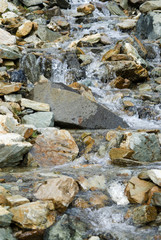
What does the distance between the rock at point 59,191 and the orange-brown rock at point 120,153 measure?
62.6 inches

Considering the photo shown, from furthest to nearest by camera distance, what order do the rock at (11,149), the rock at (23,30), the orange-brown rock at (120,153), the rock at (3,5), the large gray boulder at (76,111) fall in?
1. the rock at (3,5)
2. the rock at (23,30)
3. the large gray boulder at (76,111)
4. the orange-brown rock at (120,153)
5. the rock at (11,149)

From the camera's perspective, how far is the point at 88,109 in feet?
23.8

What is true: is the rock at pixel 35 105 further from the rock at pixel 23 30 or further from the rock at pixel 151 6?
the rock at pixel 151 6

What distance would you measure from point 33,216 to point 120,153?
101 inches

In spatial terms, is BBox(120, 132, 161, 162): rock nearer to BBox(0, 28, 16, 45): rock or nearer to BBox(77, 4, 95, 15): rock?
BBox(0, 28, 16, 45): rock

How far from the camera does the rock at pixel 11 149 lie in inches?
188

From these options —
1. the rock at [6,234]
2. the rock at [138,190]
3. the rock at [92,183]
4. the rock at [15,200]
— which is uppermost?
the rock at [6,234]

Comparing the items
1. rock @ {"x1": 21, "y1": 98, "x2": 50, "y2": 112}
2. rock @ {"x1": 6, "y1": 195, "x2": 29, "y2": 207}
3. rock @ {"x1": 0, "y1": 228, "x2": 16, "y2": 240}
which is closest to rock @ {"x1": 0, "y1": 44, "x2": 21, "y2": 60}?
rock @ {"x1": 21, "y1": 98, "x2": 50, "y2": 112}

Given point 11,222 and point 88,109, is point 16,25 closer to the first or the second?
point 88,109

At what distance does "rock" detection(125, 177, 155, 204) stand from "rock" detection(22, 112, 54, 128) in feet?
10.3

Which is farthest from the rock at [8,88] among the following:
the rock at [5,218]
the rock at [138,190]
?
the rock at [5,218]

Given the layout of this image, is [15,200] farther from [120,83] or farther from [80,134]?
[120,83]

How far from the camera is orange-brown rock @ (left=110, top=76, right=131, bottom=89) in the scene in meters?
10.1

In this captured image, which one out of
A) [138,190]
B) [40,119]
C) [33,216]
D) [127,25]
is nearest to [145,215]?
[138,190]
